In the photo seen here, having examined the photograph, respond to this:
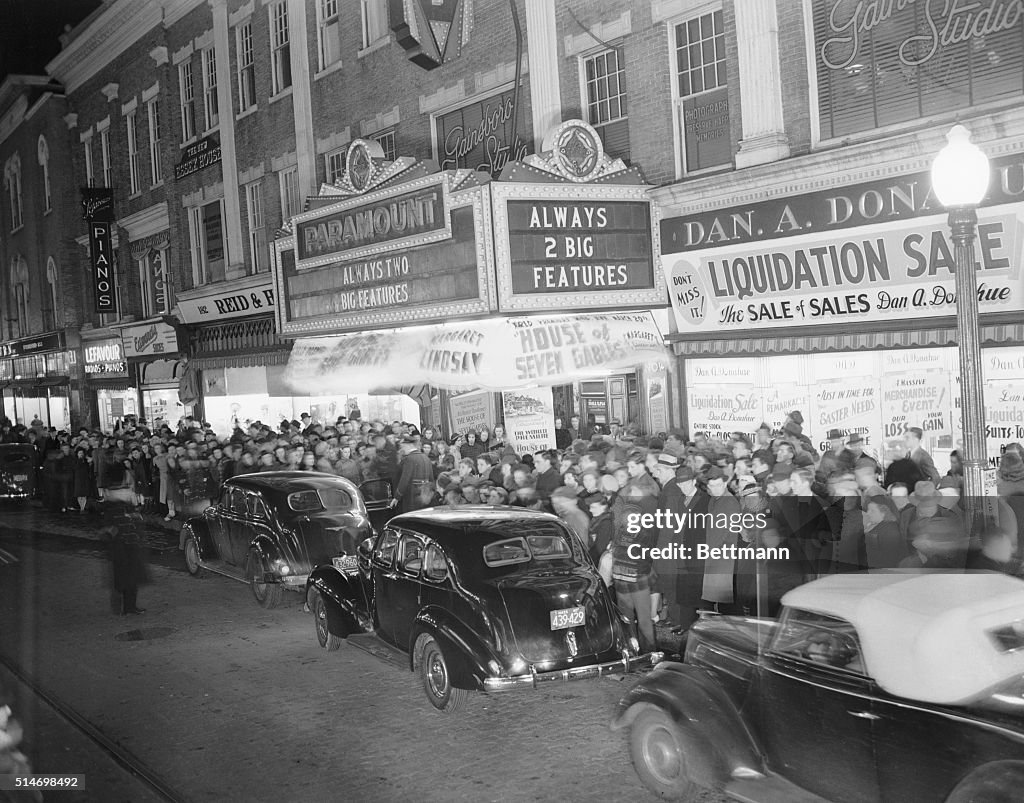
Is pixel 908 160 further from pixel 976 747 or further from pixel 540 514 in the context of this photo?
pixel 976 747

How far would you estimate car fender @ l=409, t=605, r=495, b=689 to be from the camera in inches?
328

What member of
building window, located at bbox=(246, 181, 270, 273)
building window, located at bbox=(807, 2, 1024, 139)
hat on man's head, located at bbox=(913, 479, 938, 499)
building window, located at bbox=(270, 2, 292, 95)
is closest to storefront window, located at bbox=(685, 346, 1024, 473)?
building window, located at bbox=(807, 2, 1024, 139)

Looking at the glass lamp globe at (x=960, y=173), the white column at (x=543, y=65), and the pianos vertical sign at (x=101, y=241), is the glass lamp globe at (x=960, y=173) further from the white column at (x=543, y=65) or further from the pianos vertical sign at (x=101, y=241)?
the pianos vertical sign at (x=101, y=241)

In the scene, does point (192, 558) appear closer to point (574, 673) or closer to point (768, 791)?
point (574, 673)

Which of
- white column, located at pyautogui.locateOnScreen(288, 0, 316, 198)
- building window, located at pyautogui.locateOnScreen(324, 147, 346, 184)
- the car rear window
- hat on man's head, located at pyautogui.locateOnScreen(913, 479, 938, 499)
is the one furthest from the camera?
white column, located at pyautogui.locateOnScreen(288, 0, 316, 198)

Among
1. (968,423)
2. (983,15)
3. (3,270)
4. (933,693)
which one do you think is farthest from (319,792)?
(3,270)

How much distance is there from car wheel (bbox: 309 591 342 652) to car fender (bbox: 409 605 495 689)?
91.6 inches

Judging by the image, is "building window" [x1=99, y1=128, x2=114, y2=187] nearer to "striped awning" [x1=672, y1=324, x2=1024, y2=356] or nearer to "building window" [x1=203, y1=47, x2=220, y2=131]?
"building window" [x1=203, y1=47, x2=220, y2=131]

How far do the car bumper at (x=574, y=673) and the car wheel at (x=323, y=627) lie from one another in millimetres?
3162

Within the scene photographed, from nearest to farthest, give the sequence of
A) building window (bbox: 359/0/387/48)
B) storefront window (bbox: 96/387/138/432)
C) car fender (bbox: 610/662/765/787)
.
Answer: car fender (bbox: 610/662/765/787), building window (bbox: 359/0/387/48), storefront window (bbox: 96/387/138/432)

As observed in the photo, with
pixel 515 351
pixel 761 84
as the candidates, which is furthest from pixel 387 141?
pixel 761 84

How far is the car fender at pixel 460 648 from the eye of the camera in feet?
27.3

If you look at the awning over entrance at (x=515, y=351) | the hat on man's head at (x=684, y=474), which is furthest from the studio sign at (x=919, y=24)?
the hat on man's head at (x=684, y=474)

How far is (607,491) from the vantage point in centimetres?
1077
